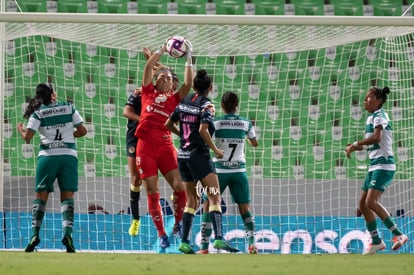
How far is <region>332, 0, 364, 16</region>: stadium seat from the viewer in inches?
630

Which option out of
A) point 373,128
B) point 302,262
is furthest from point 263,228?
point 302,262

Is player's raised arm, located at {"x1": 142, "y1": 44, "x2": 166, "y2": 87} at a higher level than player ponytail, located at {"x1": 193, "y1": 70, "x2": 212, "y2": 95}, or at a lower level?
higher

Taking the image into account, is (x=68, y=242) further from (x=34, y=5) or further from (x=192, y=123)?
(x=34, y=5)

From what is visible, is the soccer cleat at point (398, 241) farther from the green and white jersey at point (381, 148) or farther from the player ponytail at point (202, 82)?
the player ponytail at point (202, 82)

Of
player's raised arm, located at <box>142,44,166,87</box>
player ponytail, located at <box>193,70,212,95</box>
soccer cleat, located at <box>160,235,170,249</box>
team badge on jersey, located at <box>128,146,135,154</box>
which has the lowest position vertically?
soccer cleat, located at <box>160,235,170,249</box>

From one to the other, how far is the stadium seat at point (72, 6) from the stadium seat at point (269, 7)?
2980 mm

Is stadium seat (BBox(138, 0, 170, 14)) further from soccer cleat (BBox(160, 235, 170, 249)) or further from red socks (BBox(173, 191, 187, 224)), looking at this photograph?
soccer cleat (BBox(160, 235, 170, 249))

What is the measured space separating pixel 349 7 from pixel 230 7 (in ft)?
7.13

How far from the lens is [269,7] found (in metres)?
15.9

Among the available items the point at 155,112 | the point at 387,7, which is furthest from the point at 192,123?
the point at 387,7

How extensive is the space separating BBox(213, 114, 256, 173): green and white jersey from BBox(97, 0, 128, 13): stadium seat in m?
7.49

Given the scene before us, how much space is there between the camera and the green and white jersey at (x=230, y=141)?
8477mm

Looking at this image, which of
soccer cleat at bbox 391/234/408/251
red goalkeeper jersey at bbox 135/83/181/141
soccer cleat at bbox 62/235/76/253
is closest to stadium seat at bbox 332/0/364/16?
soccer cleat at bbox 391/234/408/251

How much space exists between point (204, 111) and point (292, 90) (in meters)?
6.21
